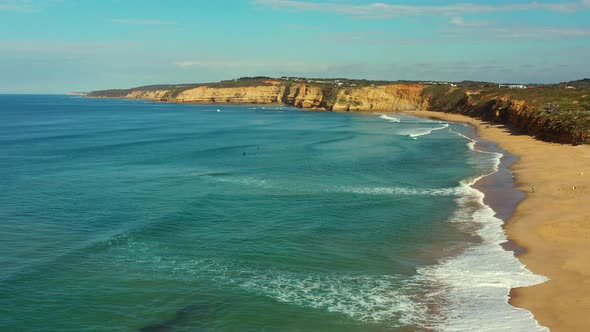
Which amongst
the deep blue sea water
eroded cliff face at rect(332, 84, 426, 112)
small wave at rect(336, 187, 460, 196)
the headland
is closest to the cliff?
eroded cliff face at rect(332, 84, 426, 112)

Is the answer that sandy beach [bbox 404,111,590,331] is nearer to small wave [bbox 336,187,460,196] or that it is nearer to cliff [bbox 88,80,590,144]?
small wave [bbox 336,187,460,196]

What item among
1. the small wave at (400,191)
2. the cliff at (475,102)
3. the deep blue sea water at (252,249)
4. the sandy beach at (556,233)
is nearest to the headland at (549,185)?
the sandy beach at (556,233)

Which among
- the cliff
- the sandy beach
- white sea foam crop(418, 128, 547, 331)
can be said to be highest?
the cliff

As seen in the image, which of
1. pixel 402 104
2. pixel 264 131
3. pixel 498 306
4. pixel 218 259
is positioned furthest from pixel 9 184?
pixel 402 104

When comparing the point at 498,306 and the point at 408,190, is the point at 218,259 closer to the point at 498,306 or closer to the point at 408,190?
the point at 498,306

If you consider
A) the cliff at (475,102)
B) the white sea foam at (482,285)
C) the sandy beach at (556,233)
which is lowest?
the white sea foam at (482,285)

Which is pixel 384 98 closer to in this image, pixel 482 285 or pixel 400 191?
pixel 400 191

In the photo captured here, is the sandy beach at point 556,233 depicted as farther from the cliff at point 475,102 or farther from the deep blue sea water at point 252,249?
the cliff at point 475,102
